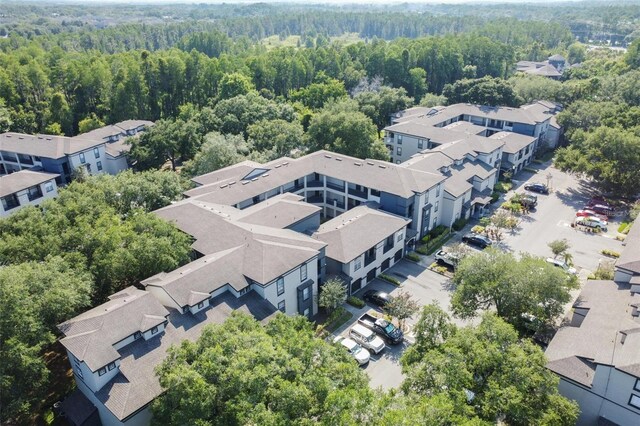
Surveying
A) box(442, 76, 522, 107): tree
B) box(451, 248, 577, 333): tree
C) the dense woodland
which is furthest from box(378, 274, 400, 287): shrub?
box(442, 76, 522, 107): tree

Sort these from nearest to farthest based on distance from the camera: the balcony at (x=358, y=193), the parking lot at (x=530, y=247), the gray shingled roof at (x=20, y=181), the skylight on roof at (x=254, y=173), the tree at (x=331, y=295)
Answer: the parking lot at (x=530, y=247) < the tree at (x=331, y=295) < the gray shingled roof at (x=20, y=181) < the skylight on roof at (x=254, y=173) < the balcony at (x=358, y=193)

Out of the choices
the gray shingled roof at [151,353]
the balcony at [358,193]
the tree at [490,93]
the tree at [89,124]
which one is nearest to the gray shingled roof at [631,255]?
the balcony at [358,193]

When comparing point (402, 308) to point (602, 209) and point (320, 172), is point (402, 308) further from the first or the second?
point (602, 209)

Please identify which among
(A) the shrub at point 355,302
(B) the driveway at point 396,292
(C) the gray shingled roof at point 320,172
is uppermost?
(C) the gray shingled roof at point 320,172

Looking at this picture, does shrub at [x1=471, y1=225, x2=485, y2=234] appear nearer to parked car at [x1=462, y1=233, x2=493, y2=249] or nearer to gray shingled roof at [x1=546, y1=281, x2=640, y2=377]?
parked car at [x1=462, y1=233, x2=493, y2=249]

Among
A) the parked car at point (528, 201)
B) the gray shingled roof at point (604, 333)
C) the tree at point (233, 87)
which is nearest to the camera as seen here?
the gray shingled roof at point (604, 333)

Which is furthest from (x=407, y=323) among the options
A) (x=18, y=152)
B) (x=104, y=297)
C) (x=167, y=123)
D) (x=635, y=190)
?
(x=18, y=152)

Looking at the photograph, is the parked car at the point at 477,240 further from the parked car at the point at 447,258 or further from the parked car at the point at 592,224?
the parked car at the point at 592,224
